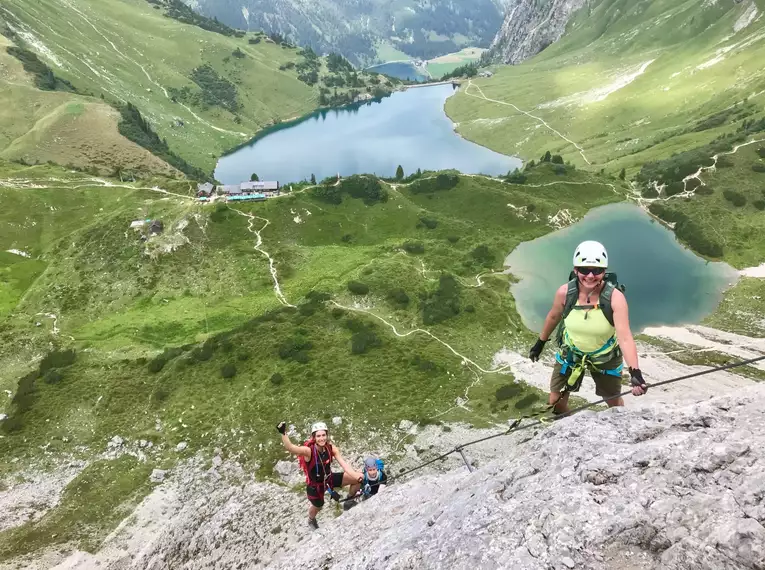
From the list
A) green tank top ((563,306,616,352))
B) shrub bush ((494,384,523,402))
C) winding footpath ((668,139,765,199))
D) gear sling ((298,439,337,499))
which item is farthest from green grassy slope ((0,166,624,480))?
green tank top ((563,306,616,352))

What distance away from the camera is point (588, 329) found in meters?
10.8

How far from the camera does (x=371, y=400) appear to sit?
40.7m

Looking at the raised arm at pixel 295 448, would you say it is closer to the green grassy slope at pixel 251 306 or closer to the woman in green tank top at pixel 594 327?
the woman in green tank top at pixel 594 327

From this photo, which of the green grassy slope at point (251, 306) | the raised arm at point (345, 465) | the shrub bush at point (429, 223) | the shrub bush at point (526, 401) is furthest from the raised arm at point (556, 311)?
the shrub bush at point (429, 223)

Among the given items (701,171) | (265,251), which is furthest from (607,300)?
(701,171)

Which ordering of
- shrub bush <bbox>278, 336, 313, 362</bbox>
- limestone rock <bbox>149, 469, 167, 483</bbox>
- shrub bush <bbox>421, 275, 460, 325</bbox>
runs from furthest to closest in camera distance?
shrub bush <bbox>421, 275, 460, 325</bbox>, shrub bush <bbox>278, 336, 313, 362</bbox>, limestone rock <bbox>149, 469, 167, 483</bbox>

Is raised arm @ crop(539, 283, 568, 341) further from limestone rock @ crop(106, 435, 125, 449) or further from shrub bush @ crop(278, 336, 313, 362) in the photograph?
limestone rock @ crop(106, 435, 125, 449)

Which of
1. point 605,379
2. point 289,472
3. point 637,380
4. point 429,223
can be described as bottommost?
point 289,472

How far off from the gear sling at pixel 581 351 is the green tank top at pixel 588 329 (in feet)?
0.24

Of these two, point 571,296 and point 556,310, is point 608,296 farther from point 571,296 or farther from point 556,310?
point 556,310

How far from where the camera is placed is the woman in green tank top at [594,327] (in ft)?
33.5

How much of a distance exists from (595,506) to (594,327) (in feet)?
12.9

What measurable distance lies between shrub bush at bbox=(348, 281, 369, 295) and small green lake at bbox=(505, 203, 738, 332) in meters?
22.7

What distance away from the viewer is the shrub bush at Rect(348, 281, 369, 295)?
63.4 m
